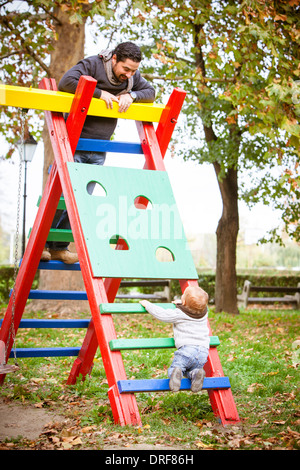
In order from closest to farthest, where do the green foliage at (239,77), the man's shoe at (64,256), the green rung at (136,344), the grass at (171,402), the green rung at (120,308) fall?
the grass at (171,402) → the green rung at (136,344) → the green rung at (120,308) → the man's shoe at (64,256) → the green foliage at (239,77)

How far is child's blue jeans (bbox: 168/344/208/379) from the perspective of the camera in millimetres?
3188

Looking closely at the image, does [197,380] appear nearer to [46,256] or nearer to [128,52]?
[46,256]

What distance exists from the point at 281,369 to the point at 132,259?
2480 mm

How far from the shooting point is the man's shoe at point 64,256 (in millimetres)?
4500

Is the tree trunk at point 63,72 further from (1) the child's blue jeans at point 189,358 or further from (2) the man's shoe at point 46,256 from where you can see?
(1) the child's blue jeans at point 189,358

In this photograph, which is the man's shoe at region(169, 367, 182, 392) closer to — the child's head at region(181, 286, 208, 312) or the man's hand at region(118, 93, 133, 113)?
the child's head at region(181, 286, 208, 312)

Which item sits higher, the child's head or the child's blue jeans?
the child's head

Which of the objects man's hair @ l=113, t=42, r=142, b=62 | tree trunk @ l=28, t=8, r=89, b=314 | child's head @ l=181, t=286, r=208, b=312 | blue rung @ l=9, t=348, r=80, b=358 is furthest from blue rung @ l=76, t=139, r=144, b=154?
tree trunk @ l=28, t=8, r=89, b=314

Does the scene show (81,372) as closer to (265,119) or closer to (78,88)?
(78,88)

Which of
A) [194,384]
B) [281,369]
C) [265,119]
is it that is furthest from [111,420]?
[265,119]

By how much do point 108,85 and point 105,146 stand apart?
1.62 feet

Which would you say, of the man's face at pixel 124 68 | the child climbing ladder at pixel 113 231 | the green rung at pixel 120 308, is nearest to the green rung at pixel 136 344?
the child climbing ladder at pixel 113 231

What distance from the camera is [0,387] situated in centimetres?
445

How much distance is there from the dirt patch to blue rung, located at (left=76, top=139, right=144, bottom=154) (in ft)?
6.72
